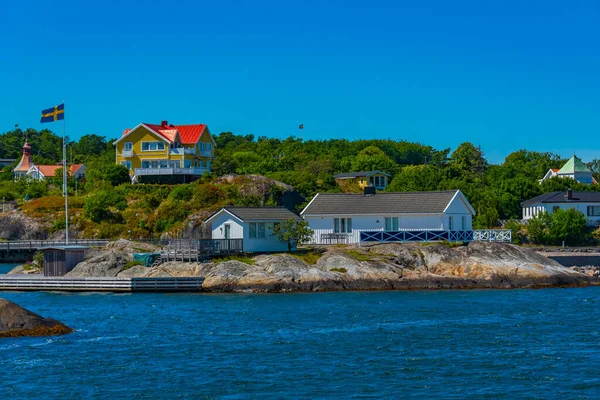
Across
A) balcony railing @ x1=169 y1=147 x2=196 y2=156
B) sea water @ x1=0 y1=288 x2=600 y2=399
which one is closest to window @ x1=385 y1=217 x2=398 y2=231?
sea water @ x1=0 y1=288 x2=600 y2=399

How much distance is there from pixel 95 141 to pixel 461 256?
10698 centimetres

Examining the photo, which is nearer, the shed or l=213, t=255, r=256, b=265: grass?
l=213, t=255, r=256, b=265: grass

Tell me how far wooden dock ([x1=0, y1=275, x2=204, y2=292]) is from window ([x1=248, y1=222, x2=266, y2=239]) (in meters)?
6.60

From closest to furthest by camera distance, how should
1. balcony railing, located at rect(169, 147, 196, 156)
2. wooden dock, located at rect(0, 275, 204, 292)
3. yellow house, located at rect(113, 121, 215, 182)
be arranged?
1. wooden dock, located at rect(0, 275, 204, 292)
2. yellow house, located at rect(113, 121, 215, 182)
3. balcony railing, located at rect(169, 147, 196, 156)

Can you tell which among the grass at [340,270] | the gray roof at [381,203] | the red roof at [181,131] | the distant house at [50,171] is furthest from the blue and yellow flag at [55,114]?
the distant house at [50,171]

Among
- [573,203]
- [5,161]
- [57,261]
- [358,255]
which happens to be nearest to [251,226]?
[358,255]

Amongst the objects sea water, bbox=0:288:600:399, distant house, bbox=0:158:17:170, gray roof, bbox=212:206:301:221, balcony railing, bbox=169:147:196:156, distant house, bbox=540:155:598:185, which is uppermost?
distant house, bbox=0:158:17:170

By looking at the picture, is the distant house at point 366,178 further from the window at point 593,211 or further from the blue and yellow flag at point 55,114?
the blue and yellow flag at point 55,114

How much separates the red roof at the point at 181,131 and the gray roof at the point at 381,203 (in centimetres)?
3742

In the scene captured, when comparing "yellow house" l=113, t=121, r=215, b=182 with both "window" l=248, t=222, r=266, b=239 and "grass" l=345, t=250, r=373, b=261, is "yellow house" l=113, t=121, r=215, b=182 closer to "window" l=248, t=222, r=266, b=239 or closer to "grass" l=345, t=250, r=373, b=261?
"window" l=248, t=222, r=266, b=239

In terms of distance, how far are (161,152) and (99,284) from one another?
45062 mm

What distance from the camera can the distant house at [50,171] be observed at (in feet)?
375

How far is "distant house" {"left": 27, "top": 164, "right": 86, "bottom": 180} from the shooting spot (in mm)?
114375

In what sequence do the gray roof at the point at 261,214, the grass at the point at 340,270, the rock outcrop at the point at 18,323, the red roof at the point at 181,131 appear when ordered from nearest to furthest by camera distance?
the rock outcrop at the point at 18,323 < the grass at the point at 340,270 < the gray roof at the point at 261,214 < the red roof at the point at 181,131
